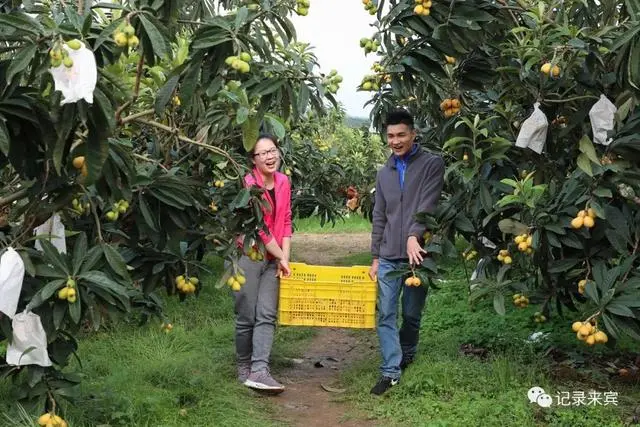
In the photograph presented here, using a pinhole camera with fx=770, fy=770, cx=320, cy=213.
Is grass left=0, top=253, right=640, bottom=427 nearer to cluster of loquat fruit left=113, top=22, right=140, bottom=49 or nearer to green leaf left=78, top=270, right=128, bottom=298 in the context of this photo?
green leaf left=78, top=270, right=128, bottom=298

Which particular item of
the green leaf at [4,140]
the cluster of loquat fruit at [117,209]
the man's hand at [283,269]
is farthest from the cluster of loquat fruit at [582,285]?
the green leaf at [4,140]

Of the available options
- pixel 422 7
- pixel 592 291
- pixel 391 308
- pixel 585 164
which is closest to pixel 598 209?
pixel 585 164

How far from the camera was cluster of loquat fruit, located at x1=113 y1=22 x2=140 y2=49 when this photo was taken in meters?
2.18

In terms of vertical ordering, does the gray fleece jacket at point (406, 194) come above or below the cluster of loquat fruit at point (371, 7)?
below

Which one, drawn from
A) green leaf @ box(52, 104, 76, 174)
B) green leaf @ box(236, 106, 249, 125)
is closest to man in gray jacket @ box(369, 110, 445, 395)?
green leaf @ box(236, 106, 249, 125)

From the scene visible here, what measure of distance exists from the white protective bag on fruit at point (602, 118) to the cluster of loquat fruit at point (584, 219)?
303 mm

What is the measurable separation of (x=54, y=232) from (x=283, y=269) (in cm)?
137

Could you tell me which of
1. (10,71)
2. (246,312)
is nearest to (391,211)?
(246,312)

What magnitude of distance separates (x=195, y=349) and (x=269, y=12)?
2.44 m

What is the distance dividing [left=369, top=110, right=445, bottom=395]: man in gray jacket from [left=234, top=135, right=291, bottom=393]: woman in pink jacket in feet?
1.68

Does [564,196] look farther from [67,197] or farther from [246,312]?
[67,197]

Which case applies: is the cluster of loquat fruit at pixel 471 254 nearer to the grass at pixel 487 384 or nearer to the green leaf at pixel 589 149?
the grass at pixel 487 384

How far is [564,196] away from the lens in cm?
309

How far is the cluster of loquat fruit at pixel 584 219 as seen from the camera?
289 cm
